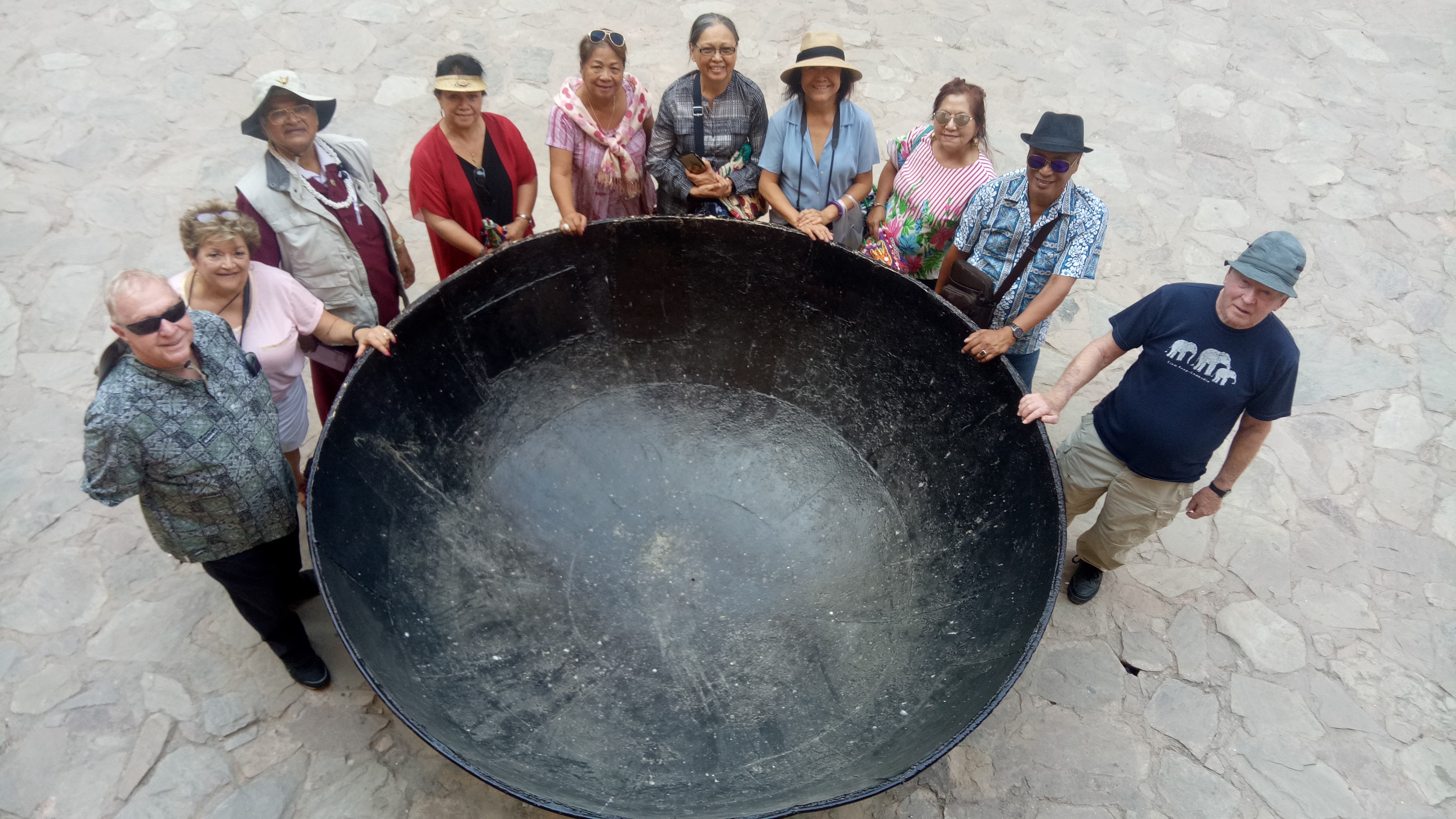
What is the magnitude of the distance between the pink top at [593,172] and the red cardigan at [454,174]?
0.47 feet

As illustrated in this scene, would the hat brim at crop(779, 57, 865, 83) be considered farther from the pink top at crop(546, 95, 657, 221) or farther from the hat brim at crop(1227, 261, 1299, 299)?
the hat brim at crop(1227, 261, 1299, 299)

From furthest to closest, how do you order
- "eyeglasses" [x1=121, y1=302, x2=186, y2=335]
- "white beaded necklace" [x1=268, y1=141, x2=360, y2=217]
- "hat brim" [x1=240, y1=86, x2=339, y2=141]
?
"white beaded necklace" [x1=268, y1=141, x2=360, y2=217], "hat brim" [x1=240, y1=86, x2=339, y2=141], "eyeglasses" [x1=121, y1=302, x2=186, y2=335]

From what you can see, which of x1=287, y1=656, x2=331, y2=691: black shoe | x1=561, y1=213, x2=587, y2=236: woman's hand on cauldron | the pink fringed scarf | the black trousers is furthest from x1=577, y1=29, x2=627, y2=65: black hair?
x1=287, y1=656, x2=331, y2=691: black shoe

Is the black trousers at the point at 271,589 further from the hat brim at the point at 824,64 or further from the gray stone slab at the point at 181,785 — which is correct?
the hat brim at the point at 824,64

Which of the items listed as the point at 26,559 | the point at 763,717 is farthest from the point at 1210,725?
the point at 26,559

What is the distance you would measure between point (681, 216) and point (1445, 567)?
130 inches

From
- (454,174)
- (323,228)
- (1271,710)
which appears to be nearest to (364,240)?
(323,228)

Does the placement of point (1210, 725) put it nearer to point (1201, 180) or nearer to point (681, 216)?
point (681, 216)

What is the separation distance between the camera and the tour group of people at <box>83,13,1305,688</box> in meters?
2.36

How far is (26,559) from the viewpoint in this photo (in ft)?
10.5

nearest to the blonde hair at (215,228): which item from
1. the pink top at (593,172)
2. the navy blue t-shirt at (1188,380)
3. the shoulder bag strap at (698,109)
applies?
the pink top at (593,172)

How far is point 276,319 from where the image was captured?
2682mm

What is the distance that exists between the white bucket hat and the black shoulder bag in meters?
2.14

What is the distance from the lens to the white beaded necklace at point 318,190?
2.80 m
